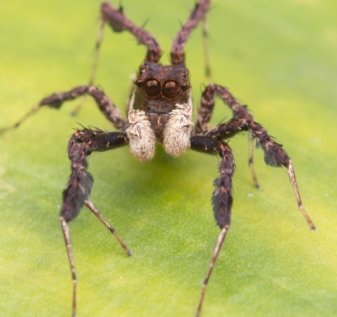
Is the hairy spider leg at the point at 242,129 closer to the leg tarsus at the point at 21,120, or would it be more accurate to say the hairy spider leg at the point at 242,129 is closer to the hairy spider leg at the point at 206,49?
the hairy spider leg at the point at 206,49

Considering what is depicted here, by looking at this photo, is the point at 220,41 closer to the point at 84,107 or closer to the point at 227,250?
the point at 84,107

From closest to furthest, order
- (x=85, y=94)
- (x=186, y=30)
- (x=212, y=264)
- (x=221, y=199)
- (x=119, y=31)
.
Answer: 1. (x=212, y=264)
2. (x=221, y=199)
3. (x=85, y=94)
4. (x=186, y=30)
5. (x=119, y=31)

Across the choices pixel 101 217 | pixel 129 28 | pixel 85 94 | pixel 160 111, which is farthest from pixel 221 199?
pixel 129 28

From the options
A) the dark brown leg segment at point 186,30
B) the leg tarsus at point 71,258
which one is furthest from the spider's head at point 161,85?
the leg tarsus at point 71,258

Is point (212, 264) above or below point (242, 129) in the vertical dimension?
below

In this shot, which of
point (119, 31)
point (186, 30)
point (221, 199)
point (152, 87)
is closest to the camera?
point (221, 199)

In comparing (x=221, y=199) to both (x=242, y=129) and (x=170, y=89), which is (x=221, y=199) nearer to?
(x=242, y=129)
